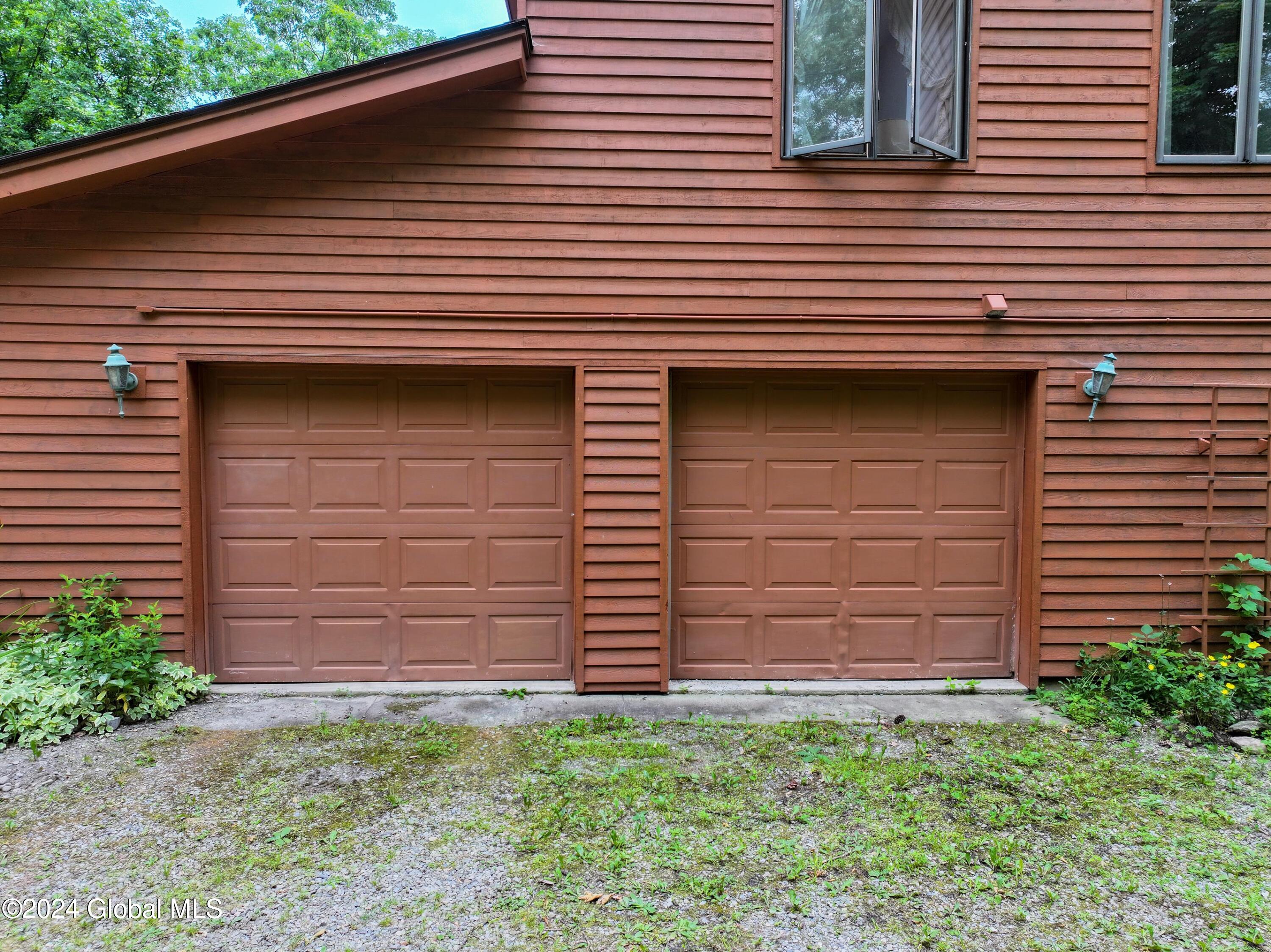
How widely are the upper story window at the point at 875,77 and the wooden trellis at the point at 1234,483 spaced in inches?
90.7

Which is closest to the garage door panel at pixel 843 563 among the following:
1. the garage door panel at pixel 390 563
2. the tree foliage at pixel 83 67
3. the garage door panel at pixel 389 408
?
the garage door panel at pixel 390 563

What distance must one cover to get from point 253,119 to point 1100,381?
520 centimetres

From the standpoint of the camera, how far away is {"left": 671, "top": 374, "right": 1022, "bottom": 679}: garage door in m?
4.45

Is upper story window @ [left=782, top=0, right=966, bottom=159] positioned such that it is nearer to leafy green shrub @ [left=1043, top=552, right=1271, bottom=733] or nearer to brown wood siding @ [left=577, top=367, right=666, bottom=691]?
brown wood siding @ [left=577, top=367, right=666, bottom=691]

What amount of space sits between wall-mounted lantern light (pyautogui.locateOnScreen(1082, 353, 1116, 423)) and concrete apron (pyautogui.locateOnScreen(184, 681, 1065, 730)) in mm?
1888

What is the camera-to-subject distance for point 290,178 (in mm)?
4086

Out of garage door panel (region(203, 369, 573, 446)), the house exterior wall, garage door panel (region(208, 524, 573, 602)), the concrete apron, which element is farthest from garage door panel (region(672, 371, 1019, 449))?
the concrete apron

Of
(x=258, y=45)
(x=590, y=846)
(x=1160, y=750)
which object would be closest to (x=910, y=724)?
(x=1160, y=750)

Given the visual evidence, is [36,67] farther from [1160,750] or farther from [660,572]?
[1160,750]

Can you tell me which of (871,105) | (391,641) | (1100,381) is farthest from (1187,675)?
(391,641)

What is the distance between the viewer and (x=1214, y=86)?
4.21 meters

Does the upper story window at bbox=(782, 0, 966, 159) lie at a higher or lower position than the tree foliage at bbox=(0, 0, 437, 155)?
lower

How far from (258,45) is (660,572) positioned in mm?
18388

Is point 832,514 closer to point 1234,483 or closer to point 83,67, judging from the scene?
point 1234,483
